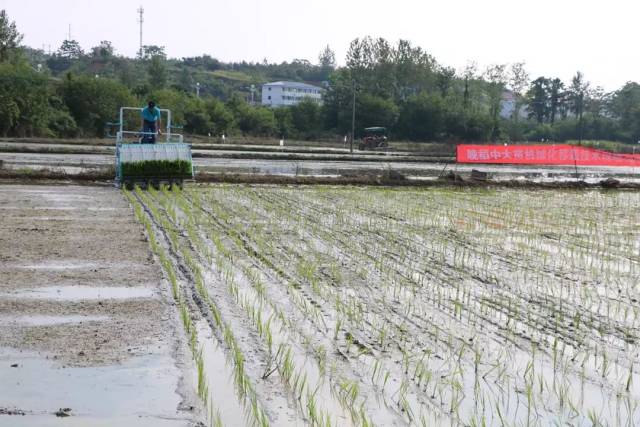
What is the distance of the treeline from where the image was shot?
4547 centimetres

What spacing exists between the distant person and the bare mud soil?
6291 millimetres

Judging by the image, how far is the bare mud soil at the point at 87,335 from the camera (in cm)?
412

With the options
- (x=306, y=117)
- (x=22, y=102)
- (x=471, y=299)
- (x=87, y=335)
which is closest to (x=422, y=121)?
(x=306, y=117)

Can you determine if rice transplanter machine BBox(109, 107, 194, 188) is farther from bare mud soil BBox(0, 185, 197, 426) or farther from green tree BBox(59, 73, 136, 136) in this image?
green tree BBox(59, 73, 136, 136)

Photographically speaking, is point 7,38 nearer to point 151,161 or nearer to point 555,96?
point 151,161

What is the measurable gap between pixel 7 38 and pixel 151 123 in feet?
134

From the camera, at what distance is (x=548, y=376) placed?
4.82 meters

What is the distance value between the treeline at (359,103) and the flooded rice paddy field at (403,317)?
35455 millimetres

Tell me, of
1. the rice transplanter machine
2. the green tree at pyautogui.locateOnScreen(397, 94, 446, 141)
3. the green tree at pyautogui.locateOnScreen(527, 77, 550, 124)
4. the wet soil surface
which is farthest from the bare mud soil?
the green tree at pyautogui.locateOnScreen(527, 77, 550, 124)

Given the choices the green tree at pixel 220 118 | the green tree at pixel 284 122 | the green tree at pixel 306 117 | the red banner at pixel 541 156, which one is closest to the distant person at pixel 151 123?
the red banner at pixel 541 156

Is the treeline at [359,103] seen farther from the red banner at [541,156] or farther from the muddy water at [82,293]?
the muddy water at [82,293]

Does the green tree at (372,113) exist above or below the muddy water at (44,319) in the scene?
above

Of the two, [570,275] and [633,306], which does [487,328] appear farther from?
[570,275]

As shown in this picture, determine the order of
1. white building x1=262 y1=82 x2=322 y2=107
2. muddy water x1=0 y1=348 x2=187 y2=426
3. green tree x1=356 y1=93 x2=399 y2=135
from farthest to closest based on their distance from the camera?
white building x1=262 y1=82 x2=322 y2=107, green tree x1=356 y1=93 x2=399 y2=135, muddy water x1=0 y1=348 x2=187 y2=426
